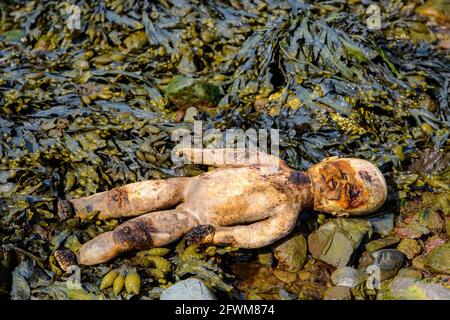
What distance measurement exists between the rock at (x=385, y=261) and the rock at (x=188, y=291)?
3.59 ft

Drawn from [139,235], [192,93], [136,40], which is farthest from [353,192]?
[136,40]

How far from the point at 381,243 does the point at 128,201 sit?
1.80 meters

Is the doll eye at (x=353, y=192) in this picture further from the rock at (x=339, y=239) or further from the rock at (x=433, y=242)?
the rock at (x=433, y=242)

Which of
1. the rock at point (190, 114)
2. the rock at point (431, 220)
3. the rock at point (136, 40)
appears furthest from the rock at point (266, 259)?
the rock at point (136, 40)

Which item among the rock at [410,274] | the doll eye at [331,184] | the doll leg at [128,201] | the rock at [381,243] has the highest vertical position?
the doll eye at [331,184]

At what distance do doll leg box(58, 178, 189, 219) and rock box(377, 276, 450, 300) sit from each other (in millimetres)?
1533

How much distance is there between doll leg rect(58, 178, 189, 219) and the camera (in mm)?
3625

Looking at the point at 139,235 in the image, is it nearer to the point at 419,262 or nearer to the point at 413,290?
the point at 413,290

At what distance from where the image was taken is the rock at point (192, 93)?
4480mm

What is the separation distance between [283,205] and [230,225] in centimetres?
40

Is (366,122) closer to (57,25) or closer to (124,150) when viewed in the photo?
(124,150)

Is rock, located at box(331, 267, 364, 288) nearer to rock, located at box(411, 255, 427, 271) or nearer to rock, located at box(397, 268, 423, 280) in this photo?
rock, located at box(397, 268, 423, 280)

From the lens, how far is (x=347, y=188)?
144 inches

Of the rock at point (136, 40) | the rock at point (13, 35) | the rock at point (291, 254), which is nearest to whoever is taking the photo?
the rock at point (291, 254)
